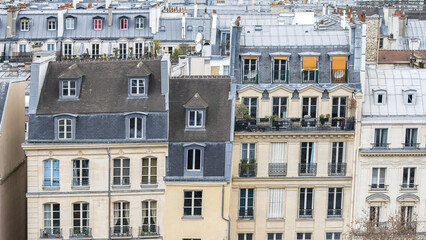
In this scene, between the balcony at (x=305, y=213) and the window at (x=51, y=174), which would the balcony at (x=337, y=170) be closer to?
the balcony at (x=305, y=213)

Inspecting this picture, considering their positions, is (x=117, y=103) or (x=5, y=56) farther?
(x=5, y=56)

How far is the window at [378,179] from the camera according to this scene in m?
57.3

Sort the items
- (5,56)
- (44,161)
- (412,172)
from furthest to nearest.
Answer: (5,56)
(412,172)
(44,161)

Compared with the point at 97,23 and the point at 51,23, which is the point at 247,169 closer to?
the point at 97,23

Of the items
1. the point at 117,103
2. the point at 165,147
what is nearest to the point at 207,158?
the point at 165,147

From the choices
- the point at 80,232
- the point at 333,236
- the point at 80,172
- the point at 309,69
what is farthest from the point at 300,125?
the point at 80,232

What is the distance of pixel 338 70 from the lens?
193 ft

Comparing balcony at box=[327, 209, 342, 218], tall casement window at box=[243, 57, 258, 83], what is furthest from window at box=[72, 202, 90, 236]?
balcony at box=[327, 209, 342, 218]

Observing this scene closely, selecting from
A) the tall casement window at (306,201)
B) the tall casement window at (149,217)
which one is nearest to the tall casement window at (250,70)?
the tall casement window at (306,201)

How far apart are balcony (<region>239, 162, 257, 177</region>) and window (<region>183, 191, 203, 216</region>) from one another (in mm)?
3609

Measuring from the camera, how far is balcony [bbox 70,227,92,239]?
5394 cm

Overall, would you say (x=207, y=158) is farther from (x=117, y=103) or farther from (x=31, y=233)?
(x=31, y=233)

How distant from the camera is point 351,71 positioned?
58.6 m

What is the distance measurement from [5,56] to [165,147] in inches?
1934
